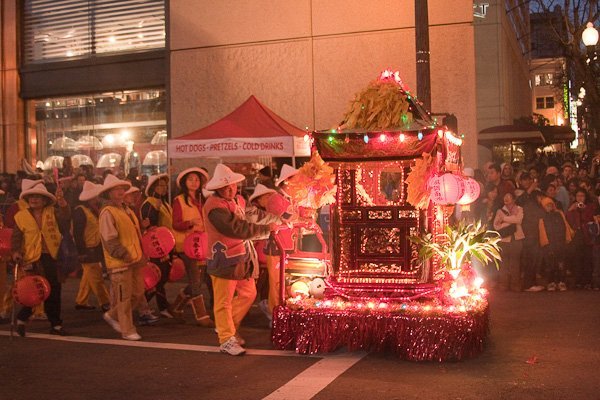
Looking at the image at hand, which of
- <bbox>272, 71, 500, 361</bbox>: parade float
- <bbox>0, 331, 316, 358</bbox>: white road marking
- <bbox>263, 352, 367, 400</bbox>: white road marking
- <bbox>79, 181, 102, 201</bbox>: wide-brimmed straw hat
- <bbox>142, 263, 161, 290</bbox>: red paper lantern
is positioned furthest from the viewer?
<bbox>142, 263, 161, 290</bbox>: red paper lantern

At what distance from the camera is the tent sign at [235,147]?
A: 13.3 meters

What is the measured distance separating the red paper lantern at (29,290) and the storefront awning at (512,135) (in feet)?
44.9

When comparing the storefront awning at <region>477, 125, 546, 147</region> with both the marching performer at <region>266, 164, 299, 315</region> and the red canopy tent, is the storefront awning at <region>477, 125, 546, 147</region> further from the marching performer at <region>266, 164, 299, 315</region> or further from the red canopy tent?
the marching performer at <region>266, 164, 299, 315</region>

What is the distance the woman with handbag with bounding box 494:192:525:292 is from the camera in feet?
40.9

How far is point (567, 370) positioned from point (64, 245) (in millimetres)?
6132

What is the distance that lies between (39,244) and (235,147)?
4.92 meters

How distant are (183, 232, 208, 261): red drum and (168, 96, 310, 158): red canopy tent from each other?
3617 mm

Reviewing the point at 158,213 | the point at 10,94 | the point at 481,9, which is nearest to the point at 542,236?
the point at 158,213

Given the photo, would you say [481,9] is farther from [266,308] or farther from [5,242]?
[5,242]

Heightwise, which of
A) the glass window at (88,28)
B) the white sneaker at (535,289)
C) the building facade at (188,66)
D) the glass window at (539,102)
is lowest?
the white sneaker at (535,289)

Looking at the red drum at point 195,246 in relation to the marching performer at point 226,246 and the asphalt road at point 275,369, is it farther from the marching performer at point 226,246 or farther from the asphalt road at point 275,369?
the marching performer at point 226,246

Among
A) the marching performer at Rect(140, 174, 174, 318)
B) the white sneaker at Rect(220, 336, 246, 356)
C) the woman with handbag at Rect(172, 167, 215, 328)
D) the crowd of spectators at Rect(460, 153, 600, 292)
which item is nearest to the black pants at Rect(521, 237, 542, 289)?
the crowd of spectators at Rect(460, 153, 600, 292)

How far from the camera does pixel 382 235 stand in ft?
28.2

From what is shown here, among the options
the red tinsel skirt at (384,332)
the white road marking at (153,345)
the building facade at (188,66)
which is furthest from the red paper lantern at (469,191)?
the building facade at (188,66)
